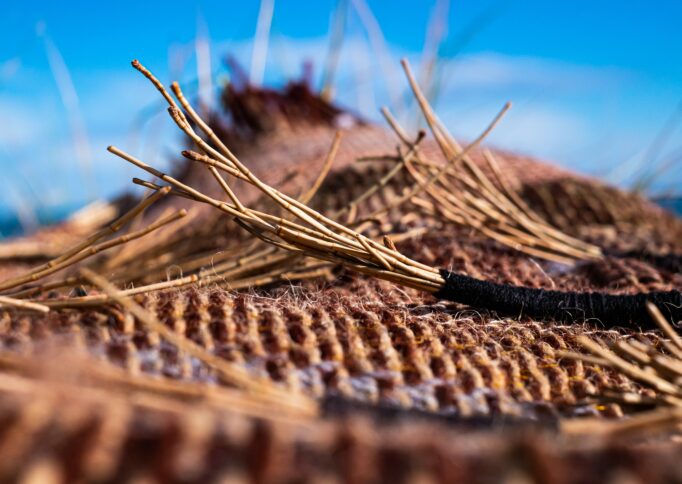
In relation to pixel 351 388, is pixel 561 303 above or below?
above

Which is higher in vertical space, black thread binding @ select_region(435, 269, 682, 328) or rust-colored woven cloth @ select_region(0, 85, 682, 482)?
black thread binding @ select_region(435, 269, 682, 328)

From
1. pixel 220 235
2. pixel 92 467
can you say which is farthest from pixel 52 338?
pixel 220 235

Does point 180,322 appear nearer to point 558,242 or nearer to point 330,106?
point 558,242

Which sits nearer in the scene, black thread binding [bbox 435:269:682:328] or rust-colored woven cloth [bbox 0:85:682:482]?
rust-colored woven cloth [bbox 0:85:682:482]

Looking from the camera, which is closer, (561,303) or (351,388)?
(351,388)
